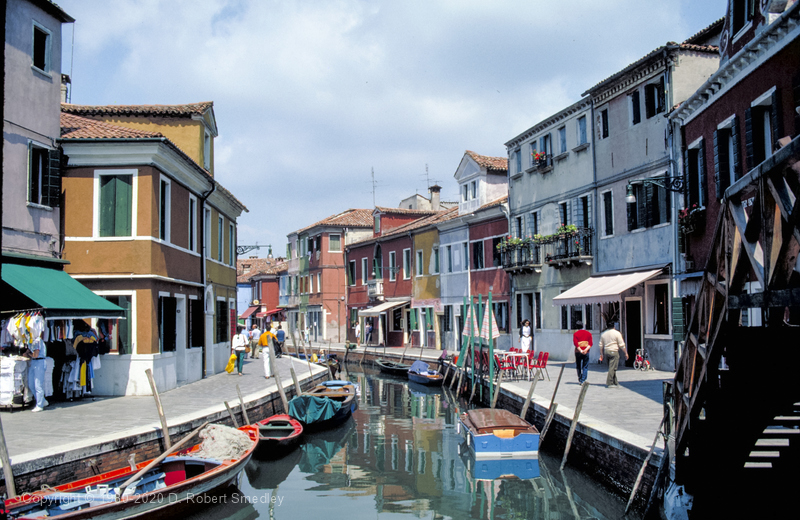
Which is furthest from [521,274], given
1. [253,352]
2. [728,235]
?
[728,235]

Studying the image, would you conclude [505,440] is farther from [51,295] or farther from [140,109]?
[140,109]

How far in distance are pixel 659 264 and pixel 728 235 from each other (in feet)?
48.0

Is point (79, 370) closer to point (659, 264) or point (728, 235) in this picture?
point (728, 235)

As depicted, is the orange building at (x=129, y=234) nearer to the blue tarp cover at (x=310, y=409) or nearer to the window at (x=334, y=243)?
the blue tarp cover at (x=310, y=409)

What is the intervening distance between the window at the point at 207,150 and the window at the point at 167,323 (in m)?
5.55

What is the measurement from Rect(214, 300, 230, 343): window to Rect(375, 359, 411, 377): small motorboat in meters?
7.72

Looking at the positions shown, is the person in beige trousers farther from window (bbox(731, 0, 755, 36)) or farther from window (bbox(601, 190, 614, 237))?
window (bbox(731, 0, 755, 36))

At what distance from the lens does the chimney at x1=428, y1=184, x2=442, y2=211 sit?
157 ft

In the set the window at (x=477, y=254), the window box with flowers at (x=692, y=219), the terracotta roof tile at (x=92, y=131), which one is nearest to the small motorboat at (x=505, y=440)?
the window box with flowers at (x=692, y=219)

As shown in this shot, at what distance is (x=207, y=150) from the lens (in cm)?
2256

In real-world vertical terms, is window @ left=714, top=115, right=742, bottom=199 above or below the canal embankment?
above

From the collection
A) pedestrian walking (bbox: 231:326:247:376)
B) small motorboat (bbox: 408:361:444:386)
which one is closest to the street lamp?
small motorboat (bbox: 408:361:444:386)

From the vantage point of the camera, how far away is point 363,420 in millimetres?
19531

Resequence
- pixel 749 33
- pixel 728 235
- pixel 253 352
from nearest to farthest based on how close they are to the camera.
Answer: pixel 728 235
pixel 749 33
pixel 253 352
